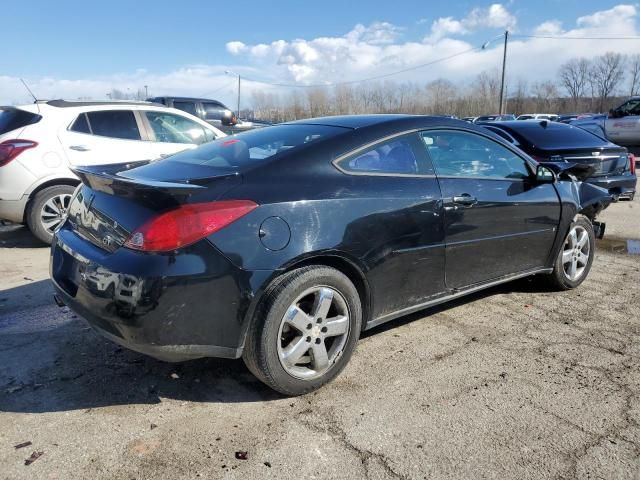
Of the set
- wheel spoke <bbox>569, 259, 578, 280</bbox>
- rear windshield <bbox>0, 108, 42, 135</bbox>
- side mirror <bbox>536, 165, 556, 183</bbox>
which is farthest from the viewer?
rear windshield <bbox>0, 108, 42, 135</bbox>

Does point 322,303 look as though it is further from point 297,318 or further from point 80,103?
point 80,103

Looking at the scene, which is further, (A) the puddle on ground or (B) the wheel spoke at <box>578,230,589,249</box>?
(A) the puddle on ground

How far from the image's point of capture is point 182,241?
8.37 feet

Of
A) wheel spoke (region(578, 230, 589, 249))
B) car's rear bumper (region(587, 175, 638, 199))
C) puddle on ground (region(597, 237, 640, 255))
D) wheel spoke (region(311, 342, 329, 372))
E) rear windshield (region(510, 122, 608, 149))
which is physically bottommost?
puddle on ground (region(597, 237, 640, 255))

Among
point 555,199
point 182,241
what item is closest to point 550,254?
point 555,199

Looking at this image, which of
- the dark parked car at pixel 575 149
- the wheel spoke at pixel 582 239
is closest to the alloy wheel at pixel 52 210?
the wheel spoke at pixel 582 239

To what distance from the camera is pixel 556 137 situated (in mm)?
8172

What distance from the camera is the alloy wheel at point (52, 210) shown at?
245 inches

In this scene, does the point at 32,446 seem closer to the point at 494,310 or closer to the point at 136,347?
the point at 136,347

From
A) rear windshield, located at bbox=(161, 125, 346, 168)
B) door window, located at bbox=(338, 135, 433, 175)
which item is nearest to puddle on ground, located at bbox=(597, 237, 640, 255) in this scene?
door window, located at bbox=(338, 135, 433, 175)

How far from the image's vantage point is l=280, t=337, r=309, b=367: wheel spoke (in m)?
2.88

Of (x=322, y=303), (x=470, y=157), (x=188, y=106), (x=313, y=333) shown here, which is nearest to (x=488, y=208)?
(x=470, y=157)

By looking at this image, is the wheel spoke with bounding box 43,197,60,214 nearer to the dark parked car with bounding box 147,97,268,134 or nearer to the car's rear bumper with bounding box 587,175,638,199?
the car's rear bumper with bounding box 587,175,638,199

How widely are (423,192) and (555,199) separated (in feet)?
5.46
